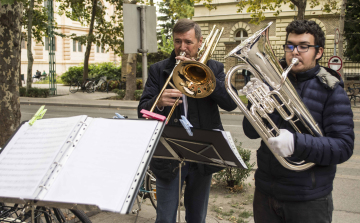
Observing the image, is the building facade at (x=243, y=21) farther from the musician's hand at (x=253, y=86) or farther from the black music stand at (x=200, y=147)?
the musician's hand at (x=253, y=86)

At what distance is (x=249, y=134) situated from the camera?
2332mm

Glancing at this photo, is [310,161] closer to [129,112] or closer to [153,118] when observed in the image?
[153,118]

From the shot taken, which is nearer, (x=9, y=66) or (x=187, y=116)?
(x=187, y=116)

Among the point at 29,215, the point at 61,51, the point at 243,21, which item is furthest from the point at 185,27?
the point at 61,51

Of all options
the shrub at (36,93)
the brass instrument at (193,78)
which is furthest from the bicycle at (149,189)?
the shrub at (36,93)

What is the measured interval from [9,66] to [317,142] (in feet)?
13.1

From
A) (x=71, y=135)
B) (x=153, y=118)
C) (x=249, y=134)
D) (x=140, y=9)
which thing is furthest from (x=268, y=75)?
(x=140, y=9)

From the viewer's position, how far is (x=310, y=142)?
6.12ft

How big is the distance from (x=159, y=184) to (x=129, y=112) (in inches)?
445

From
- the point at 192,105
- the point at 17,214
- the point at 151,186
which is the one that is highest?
the point at 192,105

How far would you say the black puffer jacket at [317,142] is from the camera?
188cm

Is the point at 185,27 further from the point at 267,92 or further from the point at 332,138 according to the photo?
the point at 332,138

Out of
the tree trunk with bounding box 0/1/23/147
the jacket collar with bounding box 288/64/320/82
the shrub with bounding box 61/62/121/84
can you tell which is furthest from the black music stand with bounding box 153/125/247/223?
the shrub with bounding box 61/62/121/84

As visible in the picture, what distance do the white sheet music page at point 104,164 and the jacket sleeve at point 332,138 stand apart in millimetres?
802
